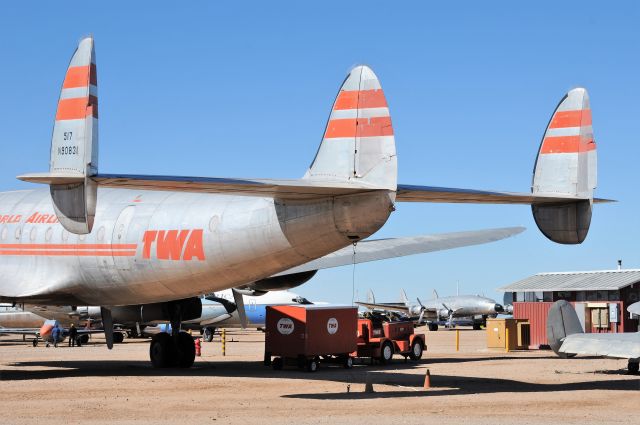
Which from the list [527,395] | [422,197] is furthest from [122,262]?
[527,395]

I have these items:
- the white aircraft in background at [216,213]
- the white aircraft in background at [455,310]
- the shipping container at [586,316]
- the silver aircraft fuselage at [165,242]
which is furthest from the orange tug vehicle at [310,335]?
the white aircraft in background at [455,310]

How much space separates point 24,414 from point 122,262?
24.6ft

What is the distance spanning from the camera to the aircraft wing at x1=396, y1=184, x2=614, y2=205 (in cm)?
1817

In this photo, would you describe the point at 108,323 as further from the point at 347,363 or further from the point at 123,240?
the point at 347,363

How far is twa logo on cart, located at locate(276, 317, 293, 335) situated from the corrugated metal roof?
20.6 metres

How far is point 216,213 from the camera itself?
2177cm

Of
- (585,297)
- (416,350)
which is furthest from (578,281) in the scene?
(416,350)

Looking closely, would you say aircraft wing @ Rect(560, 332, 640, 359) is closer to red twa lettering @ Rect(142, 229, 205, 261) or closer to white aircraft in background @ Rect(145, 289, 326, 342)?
red twa lettering @ Rect(142, 229, 205, 261)

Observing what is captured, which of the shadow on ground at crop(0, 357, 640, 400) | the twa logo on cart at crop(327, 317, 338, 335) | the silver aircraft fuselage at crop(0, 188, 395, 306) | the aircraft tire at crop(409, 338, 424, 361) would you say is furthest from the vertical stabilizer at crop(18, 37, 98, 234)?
the aircraft tire at crop(409, 338, 424, 361)

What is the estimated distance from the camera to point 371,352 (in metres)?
31.8

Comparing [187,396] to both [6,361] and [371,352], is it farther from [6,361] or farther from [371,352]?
[6,361]

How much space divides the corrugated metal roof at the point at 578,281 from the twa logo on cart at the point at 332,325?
1897 centimetres

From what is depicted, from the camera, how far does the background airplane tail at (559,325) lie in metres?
25.2

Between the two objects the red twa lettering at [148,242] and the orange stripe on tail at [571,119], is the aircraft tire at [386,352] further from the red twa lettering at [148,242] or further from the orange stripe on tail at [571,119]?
the orange stripe on tail at [571,119]
